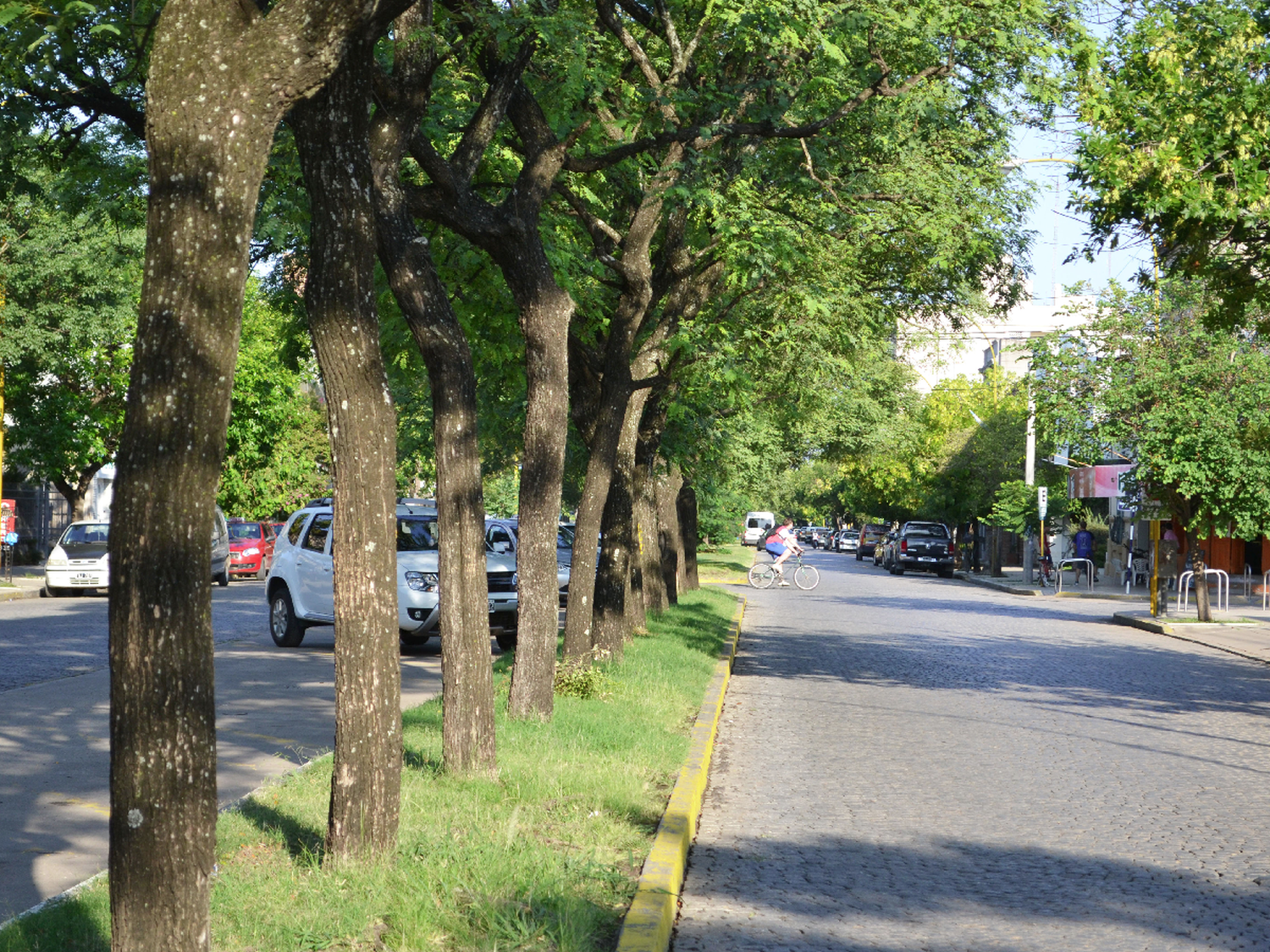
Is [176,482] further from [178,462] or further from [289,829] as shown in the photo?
[289,829]

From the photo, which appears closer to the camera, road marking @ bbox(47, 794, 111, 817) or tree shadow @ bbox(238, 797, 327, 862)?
tree shadow @ bbox(238, 797, 327, 862)

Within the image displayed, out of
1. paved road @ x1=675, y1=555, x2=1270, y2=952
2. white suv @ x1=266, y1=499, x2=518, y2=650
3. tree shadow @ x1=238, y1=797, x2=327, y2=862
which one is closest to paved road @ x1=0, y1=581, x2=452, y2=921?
white suv @ x1=266, y1=499, x2=518, y2=650

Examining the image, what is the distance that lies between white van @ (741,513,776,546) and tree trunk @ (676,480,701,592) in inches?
2666

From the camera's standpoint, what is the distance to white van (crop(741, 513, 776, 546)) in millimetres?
108812

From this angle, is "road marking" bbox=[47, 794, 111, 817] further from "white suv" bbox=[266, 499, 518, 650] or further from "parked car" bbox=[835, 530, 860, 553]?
"parked car" bbox=[835, 530, 860, 553]

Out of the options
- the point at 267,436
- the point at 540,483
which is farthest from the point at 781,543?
the point at 540,483

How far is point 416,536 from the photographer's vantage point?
18609 mm

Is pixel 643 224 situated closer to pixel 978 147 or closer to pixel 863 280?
pixel 863 280

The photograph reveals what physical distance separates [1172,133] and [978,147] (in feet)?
13.4

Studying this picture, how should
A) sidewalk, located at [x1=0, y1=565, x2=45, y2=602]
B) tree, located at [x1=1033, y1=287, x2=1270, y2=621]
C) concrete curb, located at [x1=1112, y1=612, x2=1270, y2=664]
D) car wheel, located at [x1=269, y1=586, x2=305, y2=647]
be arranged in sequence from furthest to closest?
sidewalk, located at [x1=0, y1=565, x2=45, y2=602] < tree, located at [x1=1033, y1=287, x2=1270, y2=621] < concrete curb, located at [x1=1112, y1=612, x2=1270, y2=664] < car wheel, located at [x1=269, y1=586, x2=305, y2=647]

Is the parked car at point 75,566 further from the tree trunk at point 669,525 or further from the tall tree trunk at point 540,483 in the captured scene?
the tall tree trunk at point 540,483

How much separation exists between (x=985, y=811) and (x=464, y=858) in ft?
12.6

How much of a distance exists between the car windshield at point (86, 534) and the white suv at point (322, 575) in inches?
474

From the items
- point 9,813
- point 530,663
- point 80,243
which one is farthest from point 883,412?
point 9,813
